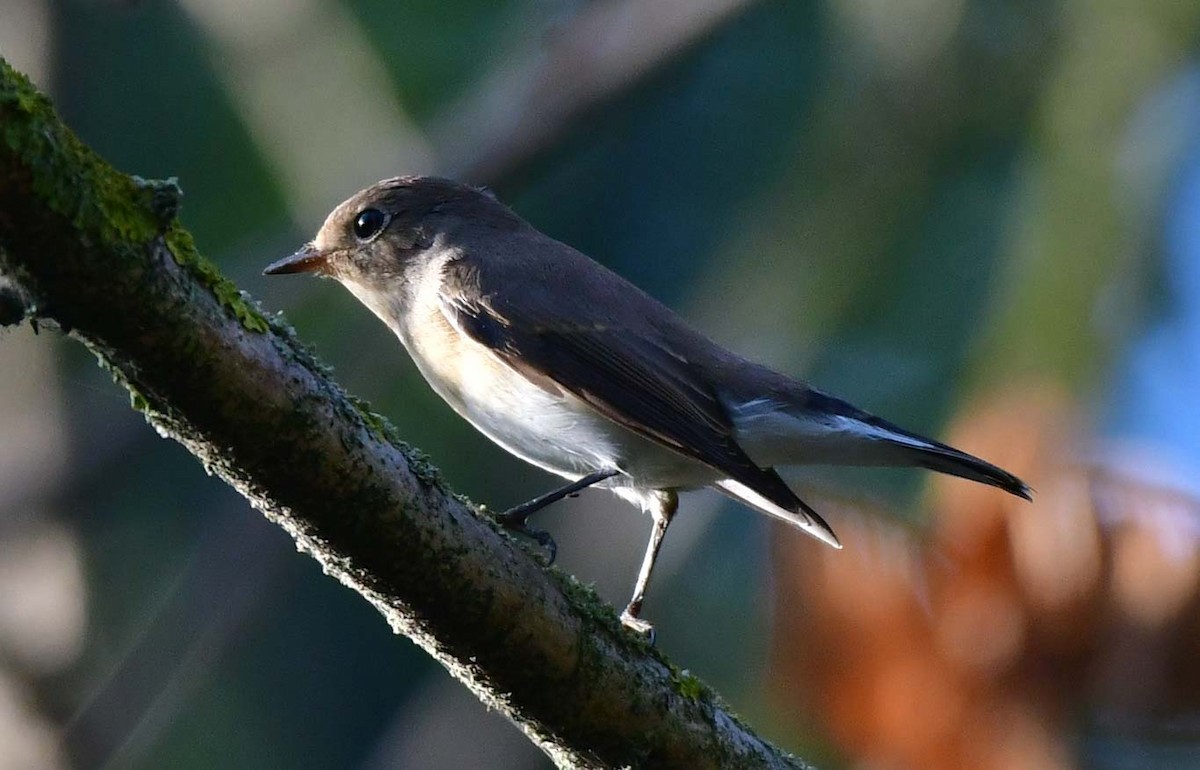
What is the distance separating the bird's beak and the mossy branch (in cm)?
216

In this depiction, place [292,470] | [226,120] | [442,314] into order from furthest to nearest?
[226,120] < [442,314] < [292,470]

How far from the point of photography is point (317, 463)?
2330 mm

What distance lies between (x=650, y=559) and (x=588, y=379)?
0.56 m

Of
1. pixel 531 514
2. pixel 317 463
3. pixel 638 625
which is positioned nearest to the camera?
pixel 317 463

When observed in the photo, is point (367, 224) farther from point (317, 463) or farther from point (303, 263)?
point (317, 463)

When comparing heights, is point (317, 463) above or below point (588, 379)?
above

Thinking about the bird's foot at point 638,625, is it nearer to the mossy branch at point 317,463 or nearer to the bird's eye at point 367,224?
the mossy branch at point 317,463

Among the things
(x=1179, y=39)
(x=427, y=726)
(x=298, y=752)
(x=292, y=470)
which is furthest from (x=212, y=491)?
(x=292, y=470)

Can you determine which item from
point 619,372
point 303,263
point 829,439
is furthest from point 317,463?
point 303,263

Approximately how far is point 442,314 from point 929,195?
4.45 metres

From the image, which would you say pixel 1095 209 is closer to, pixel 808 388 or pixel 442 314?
pixel 808 388

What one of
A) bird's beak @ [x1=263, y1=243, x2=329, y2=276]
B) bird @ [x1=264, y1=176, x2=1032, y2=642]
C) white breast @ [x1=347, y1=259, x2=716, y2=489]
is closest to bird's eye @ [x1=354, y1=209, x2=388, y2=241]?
bird @ [x1=264, y1=176, x2=1032, y2=642]

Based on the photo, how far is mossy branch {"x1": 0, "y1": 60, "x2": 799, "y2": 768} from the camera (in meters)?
1.98

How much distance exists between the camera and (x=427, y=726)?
21.9 ft
